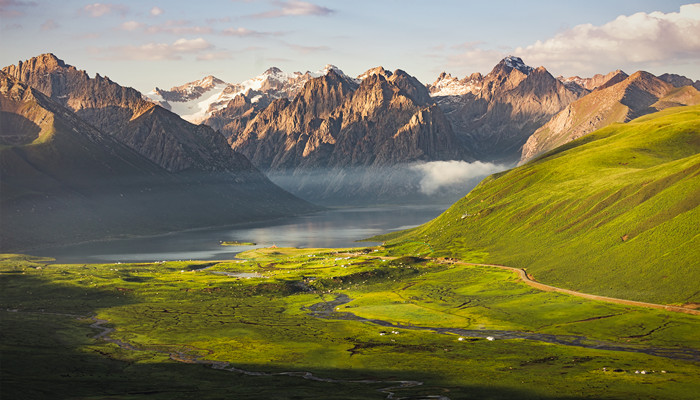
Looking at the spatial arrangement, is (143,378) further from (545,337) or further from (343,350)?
(545,337)

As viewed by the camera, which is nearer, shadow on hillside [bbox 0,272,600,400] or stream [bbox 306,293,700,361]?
shadow on hillside [bbox 0,272,600,400]

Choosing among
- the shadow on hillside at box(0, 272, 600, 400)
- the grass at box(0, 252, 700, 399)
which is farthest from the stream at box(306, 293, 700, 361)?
the shadow on hillside at box(0, 272, 600, 400)

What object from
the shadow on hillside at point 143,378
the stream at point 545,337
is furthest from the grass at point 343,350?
the stream at point 545,337

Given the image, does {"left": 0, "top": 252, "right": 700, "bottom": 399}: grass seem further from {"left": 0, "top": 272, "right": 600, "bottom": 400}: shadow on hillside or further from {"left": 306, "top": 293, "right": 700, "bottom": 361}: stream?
{"left": 306, "top": 293, "right": 700, "bottom": 361}: stream

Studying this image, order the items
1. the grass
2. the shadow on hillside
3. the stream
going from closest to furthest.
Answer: the shadow on hillside
the grass
the stream

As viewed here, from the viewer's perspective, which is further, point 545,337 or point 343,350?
point 545,337

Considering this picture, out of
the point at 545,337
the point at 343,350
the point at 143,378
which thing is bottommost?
the point at 343,350

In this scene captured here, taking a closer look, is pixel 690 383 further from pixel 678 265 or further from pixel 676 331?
pixel 678 265

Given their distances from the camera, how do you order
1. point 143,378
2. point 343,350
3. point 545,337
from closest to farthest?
1. point 143,378
2. point 343,350
3. point 545,337

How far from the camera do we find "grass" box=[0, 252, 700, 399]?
10344 centimetres

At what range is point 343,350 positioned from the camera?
139 m

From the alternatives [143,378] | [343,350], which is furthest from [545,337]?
[143,378]

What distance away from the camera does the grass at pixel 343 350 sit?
103438mm

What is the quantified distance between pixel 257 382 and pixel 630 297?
108 meters
